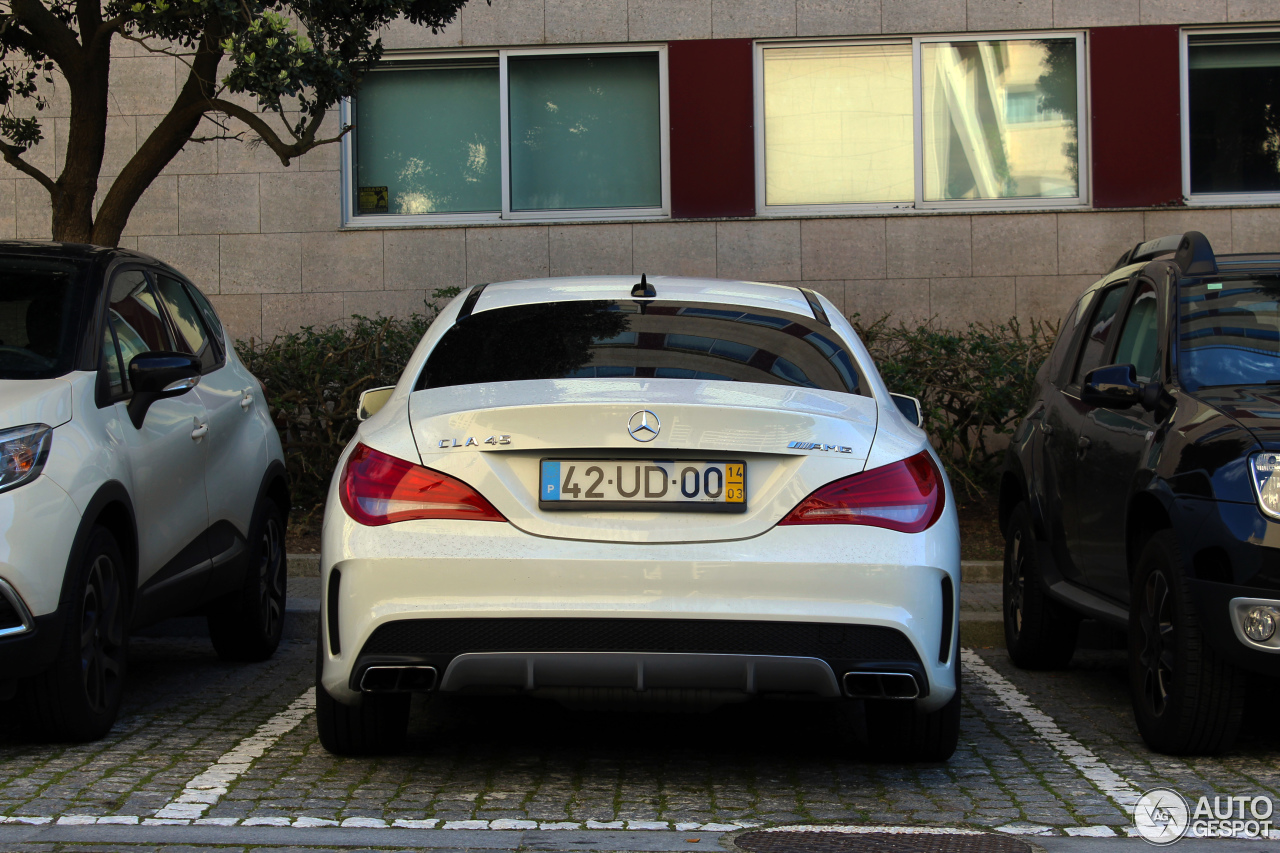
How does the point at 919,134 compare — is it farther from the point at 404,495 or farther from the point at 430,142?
the point at 404,495

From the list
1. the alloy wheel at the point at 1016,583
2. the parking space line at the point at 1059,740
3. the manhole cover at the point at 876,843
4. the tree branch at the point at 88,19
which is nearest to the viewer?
the manhole cover at the point at 876,843

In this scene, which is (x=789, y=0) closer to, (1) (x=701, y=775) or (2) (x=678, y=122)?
(2) (x=678, y=122)

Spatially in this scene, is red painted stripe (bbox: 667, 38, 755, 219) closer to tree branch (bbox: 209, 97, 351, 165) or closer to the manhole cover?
tree branch (bbox: 209, 97, 351, 165)

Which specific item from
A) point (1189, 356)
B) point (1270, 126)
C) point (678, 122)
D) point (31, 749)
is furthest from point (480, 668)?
point (1270, 126)

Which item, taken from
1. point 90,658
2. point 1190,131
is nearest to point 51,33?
point 90,658

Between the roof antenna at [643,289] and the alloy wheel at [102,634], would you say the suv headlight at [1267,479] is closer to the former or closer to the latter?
the roof antenna at [643,289]

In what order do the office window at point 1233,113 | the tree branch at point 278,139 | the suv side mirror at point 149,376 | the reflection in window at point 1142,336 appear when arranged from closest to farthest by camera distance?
1. the suv side mirror at point 149,376
2. the reflection in window at point 1142,336
3. the tree branch at point 278,139
4. the office window at point 1233,113

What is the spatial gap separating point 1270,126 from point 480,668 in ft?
36.6

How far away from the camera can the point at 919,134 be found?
12703mm

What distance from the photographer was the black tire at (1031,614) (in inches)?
247

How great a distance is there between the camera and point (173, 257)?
42.2 feet

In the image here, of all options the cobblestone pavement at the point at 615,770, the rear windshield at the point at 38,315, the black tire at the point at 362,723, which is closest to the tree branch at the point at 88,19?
the rear windshield at the point at 38,315

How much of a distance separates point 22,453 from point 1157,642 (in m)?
3.70

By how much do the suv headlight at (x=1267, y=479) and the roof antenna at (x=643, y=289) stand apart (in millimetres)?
1961
